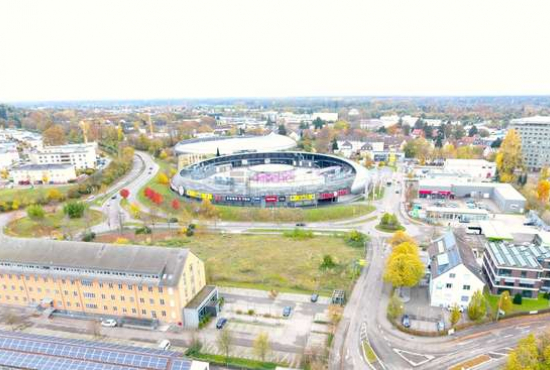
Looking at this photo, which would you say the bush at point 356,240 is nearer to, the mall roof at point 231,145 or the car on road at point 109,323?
the car on road at point 109,323

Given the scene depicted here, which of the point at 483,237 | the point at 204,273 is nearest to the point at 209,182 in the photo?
the point at 204,273

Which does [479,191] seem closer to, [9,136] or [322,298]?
[322,298]

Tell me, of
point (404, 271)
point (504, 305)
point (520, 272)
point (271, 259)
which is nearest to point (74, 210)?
point (271, 259)

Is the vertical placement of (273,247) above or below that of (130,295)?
→ below

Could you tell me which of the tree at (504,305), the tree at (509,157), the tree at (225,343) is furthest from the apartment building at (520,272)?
the tree at (509,157)

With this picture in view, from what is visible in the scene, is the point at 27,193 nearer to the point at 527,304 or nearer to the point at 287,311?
the point at 287,311

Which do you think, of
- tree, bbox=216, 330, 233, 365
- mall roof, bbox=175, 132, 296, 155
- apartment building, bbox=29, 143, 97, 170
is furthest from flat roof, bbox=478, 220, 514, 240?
apartment building, bbox=29, 143, 97, 170

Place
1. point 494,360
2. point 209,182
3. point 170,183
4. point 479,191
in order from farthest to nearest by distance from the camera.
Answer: point 170,183
point 209,182
point 479,191
point 494,360
